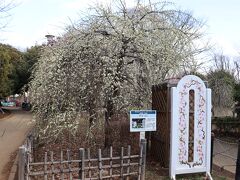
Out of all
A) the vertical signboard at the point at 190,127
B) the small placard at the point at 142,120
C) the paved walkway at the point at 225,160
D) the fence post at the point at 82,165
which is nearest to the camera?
the fence post at the point at 82,165

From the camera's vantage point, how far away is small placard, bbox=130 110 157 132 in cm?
813

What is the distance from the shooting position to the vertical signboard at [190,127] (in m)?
8.38

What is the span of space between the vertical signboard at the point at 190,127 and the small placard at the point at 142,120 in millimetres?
469

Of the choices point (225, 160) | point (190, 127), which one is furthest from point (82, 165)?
point (225, 160)

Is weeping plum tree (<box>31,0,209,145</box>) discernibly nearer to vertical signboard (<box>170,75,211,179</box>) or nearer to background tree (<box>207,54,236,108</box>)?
vertical signboard (<box>170,75,211,179</box>)

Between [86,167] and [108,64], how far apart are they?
2962mm

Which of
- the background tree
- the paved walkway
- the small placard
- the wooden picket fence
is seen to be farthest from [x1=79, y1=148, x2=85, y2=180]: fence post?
the background tree

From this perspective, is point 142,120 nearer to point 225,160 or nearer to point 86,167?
point 86,167

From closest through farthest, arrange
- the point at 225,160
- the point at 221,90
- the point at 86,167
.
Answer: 1. the point at 86,167
2. the point at 225,160
3. the point at 221,90

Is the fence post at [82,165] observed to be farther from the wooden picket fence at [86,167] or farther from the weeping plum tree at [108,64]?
the weeping plum tree at [108,64]

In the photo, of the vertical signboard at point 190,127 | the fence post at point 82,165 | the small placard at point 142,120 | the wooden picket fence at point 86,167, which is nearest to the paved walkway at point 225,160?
the vertical signboard at point 190,127

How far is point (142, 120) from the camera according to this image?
8344 mm

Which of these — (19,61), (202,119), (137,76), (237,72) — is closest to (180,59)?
(137,76)

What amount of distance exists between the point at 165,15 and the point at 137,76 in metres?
1.84
